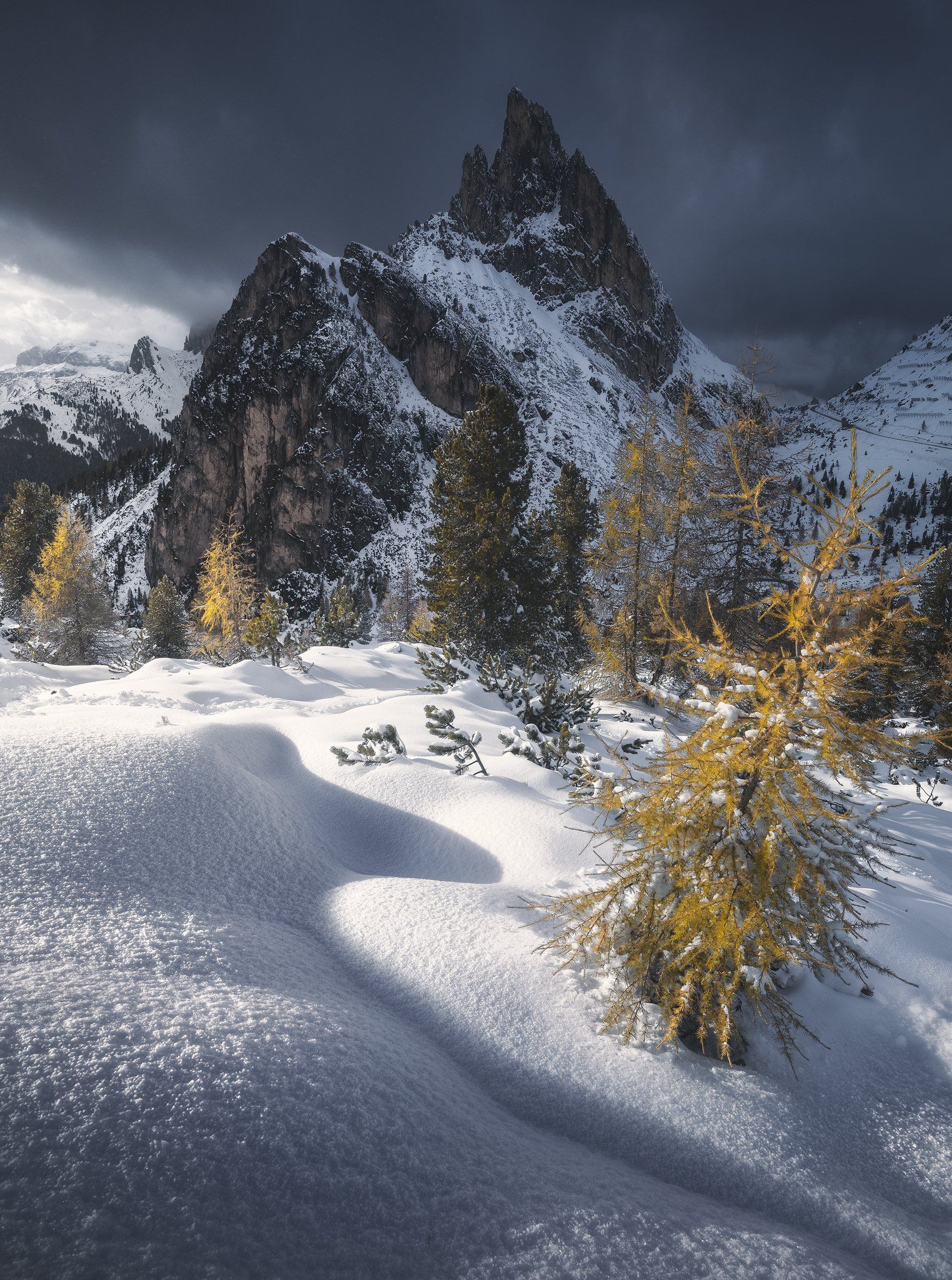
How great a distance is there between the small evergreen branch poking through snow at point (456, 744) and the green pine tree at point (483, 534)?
29.6ft

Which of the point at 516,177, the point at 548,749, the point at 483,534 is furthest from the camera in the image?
the point at 516,177

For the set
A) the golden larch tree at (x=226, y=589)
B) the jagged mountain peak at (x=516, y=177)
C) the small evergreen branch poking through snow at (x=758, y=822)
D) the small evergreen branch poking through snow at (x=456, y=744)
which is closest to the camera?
the small evergreen branch poking through snow at (x=758, y=822)

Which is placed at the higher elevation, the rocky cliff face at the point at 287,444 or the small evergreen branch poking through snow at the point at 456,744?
the rocky cliff face at the point at 287,444

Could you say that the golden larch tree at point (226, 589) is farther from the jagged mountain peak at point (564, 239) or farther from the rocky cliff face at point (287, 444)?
the jagged mountain peak at point (564, 239)

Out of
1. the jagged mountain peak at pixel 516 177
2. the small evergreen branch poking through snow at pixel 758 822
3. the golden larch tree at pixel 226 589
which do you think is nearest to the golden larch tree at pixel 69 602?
the golden larch tree at pixel 226 589

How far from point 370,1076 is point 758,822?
7.42 feet

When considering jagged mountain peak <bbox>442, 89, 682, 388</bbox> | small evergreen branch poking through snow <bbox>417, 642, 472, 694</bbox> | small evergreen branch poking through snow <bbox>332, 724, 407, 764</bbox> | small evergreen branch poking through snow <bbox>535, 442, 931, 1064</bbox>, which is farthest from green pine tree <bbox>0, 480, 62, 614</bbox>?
jagged mountain peak <bbox>442, 89, 682, 388</bbox>

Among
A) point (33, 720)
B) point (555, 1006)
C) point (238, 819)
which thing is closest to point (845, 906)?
point (555, 1006)

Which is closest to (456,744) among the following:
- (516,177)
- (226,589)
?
(226,589)

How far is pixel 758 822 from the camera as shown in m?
2.88

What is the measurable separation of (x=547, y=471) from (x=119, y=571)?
83.4m

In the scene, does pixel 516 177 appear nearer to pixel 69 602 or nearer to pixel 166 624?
pixel 166 624

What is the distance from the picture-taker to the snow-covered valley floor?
1614 millimetres

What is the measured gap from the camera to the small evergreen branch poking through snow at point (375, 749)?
5984 mm
